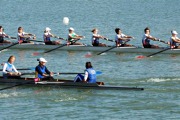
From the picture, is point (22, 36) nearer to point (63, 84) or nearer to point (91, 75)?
point (63, 84)

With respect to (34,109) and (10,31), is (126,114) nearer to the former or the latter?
(34,109)

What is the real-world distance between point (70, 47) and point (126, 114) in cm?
1787

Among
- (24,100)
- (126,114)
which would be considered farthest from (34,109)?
(126,114)

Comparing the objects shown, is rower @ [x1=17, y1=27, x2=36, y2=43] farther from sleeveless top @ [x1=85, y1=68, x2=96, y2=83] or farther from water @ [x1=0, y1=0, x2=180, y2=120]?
sleeveless top @ [x1=85, y1=68, x2=96, y2=83]

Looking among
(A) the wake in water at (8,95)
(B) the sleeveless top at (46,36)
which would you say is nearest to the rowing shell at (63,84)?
Result: (A) the wake in water at (8,95)

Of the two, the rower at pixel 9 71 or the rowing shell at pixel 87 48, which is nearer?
the rower at pixel 9 71

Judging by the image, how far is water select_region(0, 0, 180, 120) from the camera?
1107 inches

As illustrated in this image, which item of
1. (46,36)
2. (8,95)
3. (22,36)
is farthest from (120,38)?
(8,95)

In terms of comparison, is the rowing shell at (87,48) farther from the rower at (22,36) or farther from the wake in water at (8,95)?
the wake in water at (8,95)

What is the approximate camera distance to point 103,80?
113 ft

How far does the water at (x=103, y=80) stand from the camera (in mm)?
28125

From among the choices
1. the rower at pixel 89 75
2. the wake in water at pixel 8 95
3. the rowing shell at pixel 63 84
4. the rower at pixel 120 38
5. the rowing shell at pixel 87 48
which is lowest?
the wake in water at pixel 8 95

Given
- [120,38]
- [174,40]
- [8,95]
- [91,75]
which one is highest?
[120,38]

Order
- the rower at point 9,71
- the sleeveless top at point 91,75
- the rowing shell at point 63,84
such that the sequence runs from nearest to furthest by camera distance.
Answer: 1. the sleeveless top at point 91,75
2. the rowing shell at point 63,84
3. the rower at point 9,71
